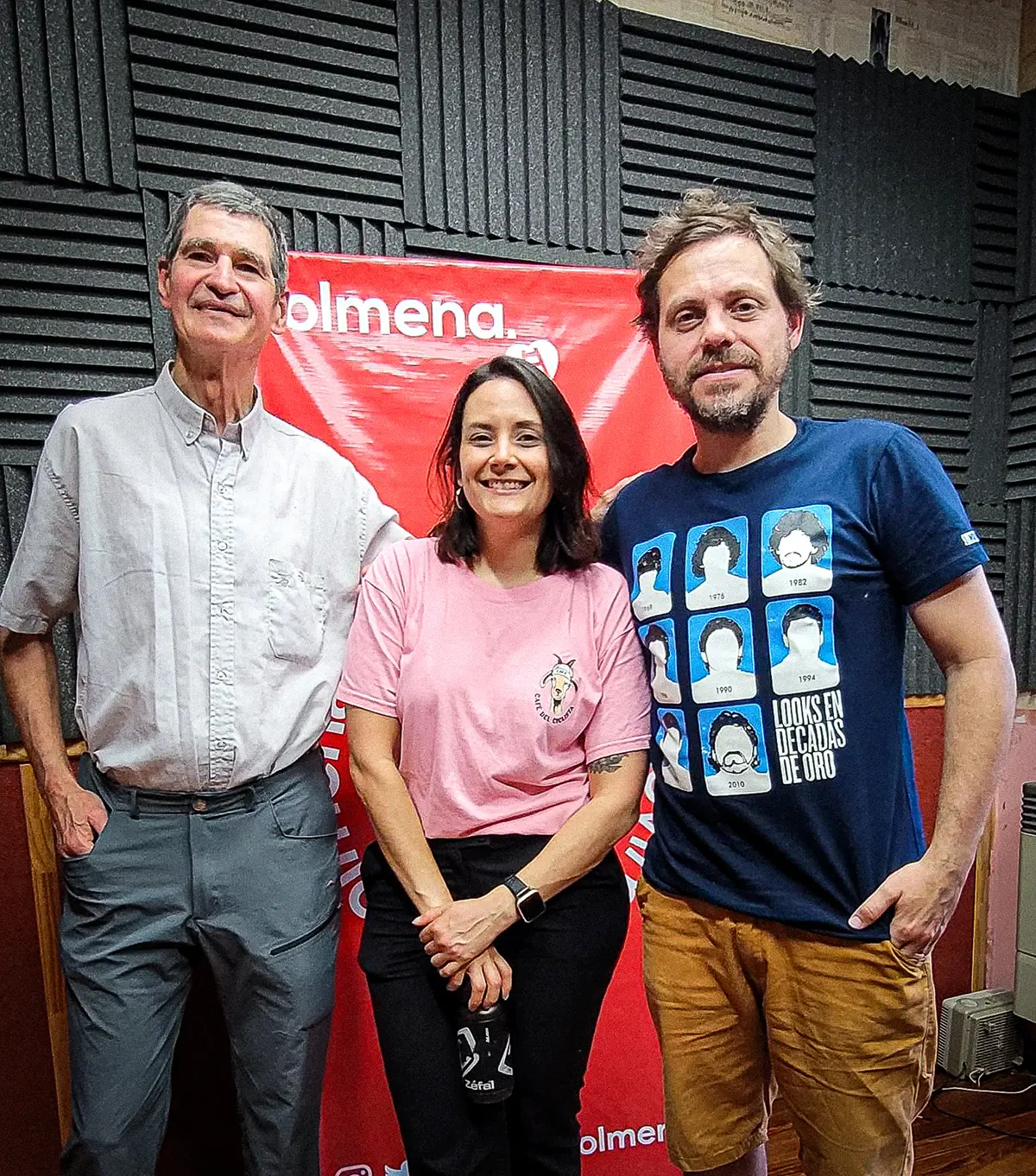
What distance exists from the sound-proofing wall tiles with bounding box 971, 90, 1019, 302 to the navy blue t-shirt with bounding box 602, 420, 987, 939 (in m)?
2.22

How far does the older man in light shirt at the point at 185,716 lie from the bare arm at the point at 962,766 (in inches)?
45.6

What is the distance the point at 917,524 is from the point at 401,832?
1.09 metres

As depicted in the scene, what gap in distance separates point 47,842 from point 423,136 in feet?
7.37

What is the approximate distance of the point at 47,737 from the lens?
1822mm

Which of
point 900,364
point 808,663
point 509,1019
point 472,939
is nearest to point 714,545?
point 808,663

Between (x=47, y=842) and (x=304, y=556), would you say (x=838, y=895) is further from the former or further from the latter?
(x=47, y=842)

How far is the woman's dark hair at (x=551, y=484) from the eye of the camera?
1722mm

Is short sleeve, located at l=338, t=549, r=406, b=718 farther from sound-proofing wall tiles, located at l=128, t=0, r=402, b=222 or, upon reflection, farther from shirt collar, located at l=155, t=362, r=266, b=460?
sound-proofing wall tiles, located at l=128, t=0, r=402, b=222

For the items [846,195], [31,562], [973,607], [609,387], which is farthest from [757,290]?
[846,195]

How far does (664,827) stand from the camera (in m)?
1.78

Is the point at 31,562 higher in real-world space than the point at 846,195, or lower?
lower

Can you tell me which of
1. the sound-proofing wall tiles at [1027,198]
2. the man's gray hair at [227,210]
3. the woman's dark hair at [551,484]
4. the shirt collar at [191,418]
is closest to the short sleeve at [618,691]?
the woman's dark hair at [551,484]

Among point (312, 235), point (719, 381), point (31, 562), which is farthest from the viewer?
point (312, 235)

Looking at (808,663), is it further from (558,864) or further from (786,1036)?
(786,1036)
